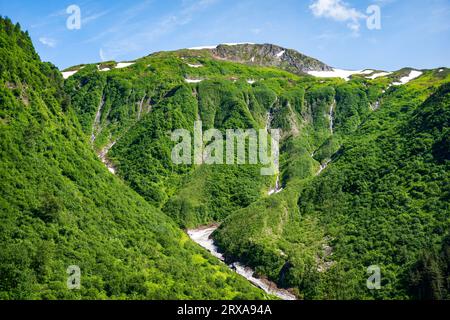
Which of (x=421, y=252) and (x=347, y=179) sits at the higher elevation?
(x=347, y=179)

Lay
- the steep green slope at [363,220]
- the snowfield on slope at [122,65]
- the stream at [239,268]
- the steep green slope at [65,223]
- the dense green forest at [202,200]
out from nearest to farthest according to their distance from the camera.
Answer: the steep green slope at [65,223] → the dense green forest at [202,200] → the steep green slope at [363,220] → the stream at [239,268] → the snowfield on slope at [122,65]

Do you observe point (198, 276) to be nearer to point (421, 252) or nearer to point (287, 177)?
point (421, 252)

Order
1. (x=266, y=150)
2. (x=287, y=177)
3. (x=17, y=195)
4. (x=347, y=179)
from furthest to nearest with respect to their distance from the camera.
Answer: (x=266, y=150) → (x=287, y=177) → (x=347, y=179) → (x=17, y=195)

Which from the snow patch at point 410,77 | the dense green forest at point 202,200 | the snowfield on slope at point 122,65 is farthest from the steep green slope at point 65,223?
the snow patch at point 410,77

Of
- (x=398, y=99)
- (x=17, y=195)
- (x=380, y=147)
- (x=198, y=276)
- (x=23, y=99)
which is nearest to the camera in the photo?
(x=17, y=195)

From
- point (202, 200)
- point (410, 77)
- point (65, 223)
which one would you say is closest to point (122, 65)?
point (202, 200)

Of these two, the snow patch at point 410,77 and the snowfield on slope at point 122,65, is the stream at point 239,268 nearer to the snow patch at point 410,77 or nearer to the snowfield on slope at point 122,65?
the snowfield on slope at point 122,65

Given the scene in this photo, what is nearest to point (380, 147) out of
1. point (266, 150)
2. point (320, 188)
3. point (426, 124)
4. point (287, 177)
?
point (426, 124)
